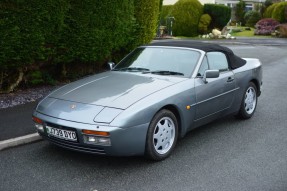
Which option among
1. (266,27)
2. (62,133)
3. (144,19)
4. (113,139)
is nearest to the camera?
(113,139)

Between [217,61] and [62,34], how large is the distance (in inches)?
138

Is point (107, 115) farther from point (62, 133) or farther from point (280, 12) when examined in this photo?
point (280, 12)

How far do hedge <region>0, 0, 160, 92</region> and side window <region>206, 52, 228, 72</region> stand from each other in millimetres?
3300

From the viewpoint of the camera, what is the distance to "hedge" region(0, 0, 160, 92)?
22.5 ft

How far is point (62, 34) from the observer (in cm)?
782

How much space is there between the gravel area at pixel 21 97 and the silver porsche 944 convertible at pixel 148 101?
7.29 feet

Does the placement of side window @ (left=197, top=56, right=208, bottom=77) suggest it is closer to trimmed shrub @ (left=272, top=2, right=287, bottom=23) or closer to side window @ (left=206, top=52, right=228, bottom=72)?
side window @ (left=206, top=52, right=228, bottom=72)

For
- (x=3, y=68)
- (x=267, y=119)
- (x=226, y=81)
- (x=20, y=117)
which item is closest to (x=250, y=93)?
(x=267, y=119)

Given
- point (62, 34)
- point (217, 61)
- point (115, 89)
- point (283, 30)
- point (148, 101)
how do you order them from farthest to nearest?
point (283, 30) → point (62, 34) → point (217, 61) → point (115, 89) → point (148, 101)

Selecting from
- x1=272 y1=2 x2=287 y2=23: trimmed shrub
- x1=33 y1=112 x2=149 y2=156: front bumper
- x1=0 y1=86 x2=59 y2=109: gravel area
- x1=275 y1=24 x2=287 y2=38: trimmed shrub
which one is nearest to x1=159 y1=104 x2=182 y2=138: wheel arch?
x1=33 y1=112 x2=149 y2=156: front bumper

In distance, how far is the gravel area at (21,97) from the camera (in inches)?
276

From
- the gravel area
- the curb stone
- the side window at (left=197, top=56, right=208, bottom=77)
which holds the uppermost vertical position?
the side window at (left=197, top=56, right=208, bottom=77)

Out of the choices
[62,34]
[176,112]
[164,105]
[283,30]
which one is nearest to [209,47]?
[176,112]

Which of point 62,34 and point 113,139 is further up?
point 62,34
